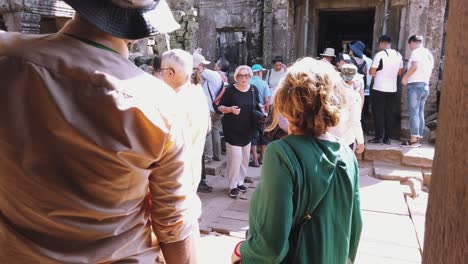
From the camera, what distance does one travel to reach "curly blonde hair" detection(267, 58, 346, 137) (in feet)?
5.25

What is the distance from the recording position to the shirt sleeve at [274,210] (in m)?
1.47

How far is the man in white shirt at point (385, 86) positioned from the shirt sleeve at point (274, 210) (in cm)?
596

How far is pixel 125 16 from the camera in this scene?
106 centimetres

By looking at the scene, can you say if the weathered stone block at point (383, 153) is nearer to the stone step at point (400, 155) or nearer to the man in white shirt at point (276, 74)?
the stone step at point (400, 155)

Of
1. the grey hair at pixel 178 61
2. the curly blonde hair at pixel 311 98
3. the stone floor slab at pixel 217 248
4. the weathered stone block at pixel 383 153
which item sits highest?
the grey hair at pixel 178 61

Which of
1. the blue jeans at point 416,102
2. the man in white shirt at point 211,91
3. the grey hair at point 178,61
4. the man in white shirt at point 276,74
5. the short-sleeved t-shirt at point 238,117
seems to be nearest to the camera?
the grey hair at point 178,61

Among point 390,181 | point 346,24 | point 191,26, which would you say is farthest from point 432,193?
point 346,24

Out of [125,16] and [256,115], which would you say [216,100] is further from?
[125,16]

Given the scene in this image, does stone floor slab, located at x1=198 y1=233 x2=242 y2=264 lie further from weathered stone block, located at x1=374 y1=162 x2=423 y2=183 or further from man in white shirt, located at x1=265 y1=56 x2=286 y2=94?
man in white shirt, located at x1=265 y1=56 x2=286 y2=94

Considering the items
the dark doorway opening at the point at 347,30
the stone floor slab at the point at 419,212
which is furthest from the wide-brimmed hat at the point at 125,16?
the dark doorway opening at the point at 347,30

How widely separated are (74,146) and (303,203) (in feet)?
3.01

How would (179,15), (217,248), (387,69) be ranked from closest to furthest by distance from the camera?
(217,248), (387,69), (179,15)

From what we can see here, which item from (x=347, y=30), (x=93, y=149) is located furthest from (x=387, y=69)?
(x=347, y=30)

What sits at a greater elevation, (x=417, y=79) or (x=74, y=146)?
(x=74, y=146)
